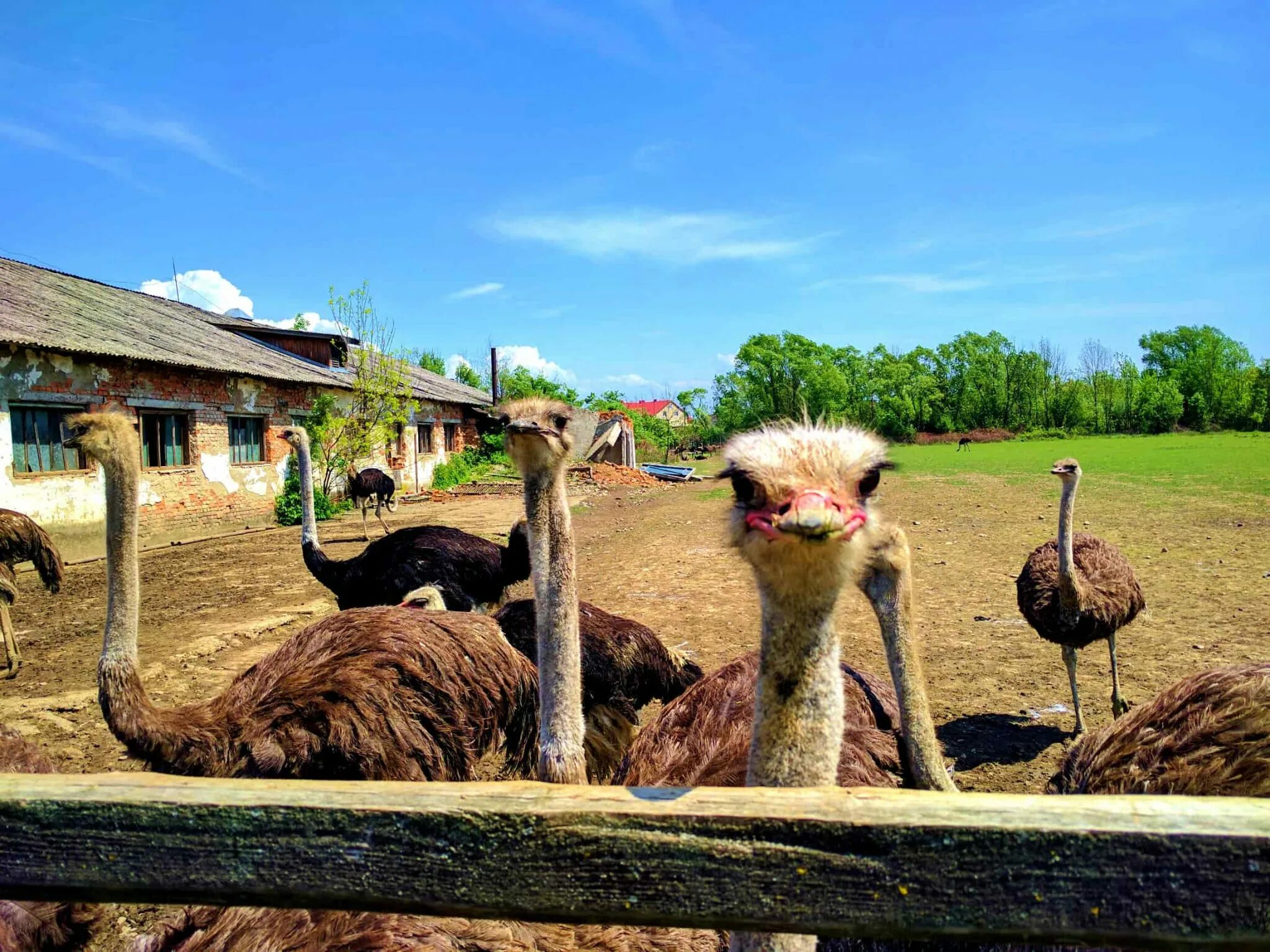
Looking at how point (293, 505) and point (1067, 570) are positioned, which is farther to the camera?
point (293, 505)

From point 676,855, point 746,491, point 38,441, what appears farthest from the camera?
point 38,441

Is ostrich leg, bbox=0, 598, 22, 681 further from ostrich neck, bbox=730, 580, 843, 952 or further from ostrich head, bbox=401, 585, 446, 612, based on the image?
ostrich neck, bbox=730, 580, 843, 952

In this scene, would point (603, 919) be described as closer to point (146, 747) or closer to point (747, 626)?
point (146, 747)

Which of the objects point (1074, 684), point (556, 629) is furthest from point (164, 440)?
point (1074, 684)

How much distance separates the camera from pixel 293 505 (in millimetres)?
16484

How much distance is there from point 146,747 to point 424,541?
11.6 ft

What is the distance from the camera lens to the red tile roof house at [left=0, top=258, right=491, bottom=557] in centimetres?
1100

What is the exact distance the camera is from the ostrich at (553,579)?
2334 millimetres

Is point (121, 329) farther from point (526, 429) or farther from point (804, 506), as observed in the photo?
point (804, 506)

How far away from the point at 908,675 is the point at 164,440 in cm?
1436

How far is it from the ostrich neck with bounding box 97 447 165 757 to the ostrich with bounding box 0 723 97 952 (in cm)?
30

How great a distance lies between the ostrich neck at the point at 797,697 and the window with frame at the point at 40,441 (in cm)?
1190

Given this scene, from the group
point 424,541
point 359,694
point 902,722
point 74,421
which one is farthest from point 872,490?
point 424,541

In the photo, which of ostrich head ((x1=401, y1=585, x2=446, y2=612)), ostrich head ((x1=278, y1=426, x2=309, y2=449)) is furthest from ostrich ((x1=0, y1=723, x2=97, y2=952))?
Answer: ostrich head ((x1=278, y1=426, x2=309, y2=449))
